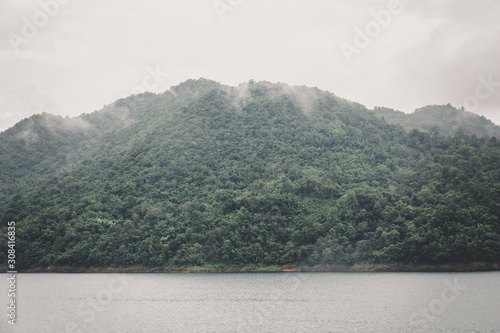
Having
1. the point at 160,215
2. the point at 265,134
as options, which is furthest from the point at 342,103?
the point at 160,215

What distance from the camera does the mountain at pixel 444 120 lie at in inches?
5861

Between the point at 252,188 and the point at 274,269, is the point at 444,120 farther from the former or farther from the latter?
the point at 274,269

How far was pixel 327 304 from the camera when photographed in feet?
160

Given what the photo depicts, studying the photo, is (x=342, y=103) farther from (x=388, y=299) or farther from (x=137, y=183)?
(x=388, y=299)

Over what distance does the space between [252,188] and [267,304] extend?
48678 millimetres

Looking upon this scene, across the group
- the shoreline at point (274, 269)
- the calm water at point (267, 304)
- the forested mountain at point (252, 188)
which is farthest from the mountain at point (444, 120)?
the calm water at point (267, 304)

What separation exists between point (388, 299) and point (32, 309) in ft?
123

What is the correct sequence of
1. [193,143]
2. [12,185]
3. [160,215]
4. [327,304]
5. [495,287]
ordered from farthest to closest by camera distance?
1. [12,185]
2. [193,143]
3. [160,215]
4. [495,287]
5. [327,304]

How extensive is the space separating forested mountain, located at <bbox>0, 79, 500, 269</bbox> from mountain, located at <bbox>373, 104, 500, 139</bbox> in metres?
31.2

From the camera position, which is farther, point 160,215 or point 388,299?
point 160,215

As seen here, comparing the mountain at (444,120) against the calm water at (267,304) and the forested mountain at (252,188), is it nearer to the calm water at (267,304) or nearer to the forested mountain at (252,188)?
the forested mountain at (252,188)

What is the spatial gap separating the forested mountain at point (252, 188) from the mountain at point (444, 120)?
3121 centimetres

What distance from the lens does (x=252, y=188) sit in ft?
319

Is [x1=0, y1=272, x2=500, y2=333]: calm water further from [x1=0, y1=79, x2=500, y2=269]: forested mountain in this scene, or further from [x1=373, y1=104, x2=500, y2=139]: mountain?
[x1=373, y1=104, x2=500, y2=139]: mountain
